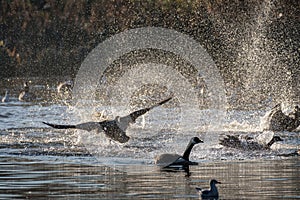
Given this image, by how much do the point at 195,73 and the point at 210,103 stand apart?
8158 millimetres

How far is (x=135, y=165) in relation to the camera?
15.7 metres

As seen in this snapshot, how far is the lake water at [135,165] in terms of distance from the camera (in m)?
12.8

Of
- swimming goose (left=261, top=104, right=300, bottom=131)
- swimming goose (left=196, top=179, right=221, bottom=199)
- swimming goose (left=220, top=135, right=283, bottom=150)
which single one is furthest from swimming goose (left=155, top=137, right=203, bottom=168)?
swimming goose (left=261, top=104, right=300, bottom=131)

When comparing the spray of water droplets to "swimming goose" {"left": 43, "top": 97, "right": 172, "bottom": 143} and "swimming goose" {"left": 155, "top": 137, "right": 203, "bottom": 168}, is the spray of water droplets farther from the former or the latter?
"swimming goose" {"left": 155, "top": 137, "right": 203, "bottom": 168}

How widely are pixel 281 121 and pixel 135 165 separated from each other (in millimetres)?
6630

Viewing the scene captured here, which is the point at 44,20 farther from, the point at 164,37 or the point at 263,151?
the point at 263,151

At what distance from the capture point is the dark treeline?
35.7 meters

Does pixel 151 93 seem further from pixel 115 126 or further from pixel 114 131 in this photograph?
pixel 114 131

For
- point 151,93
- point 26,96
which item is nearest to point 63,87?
point 26,96

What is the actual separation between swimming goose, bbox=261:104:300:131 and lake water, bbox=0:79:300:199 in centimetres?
39

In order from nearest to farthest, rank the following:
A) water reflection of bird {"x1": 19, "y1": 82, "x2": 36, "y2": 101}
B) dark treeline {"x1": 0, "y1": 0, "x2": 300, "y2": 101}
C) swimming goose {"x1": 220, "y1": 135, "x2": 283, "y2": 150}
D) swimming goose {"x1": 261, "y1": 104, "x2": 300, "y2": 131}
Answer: swimming goose {"x1": 220, "y1": 135, "x2": 283, "y2": 150}
swimming goose {"x1": 261, "y1": 104, "x2": 300, "y2": 131}
water reflection of bird {"x1": 19, "y1": 82, "x2": 36, "y2": 101}
dark treeline {"x1": 0, "y1": 0, "x2": 300, "y2": 101}

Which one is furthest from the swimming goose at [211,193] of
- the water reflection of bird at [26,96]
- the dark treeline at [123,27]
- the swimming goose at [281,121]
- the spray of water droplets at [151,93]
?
the water reflection of bird at [26,96]

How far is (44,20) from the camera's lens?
1983 inches

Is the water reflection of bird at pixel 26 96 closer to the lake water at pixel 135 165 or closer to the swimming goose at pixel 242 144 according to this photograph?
the lake water at pixel 135 165
